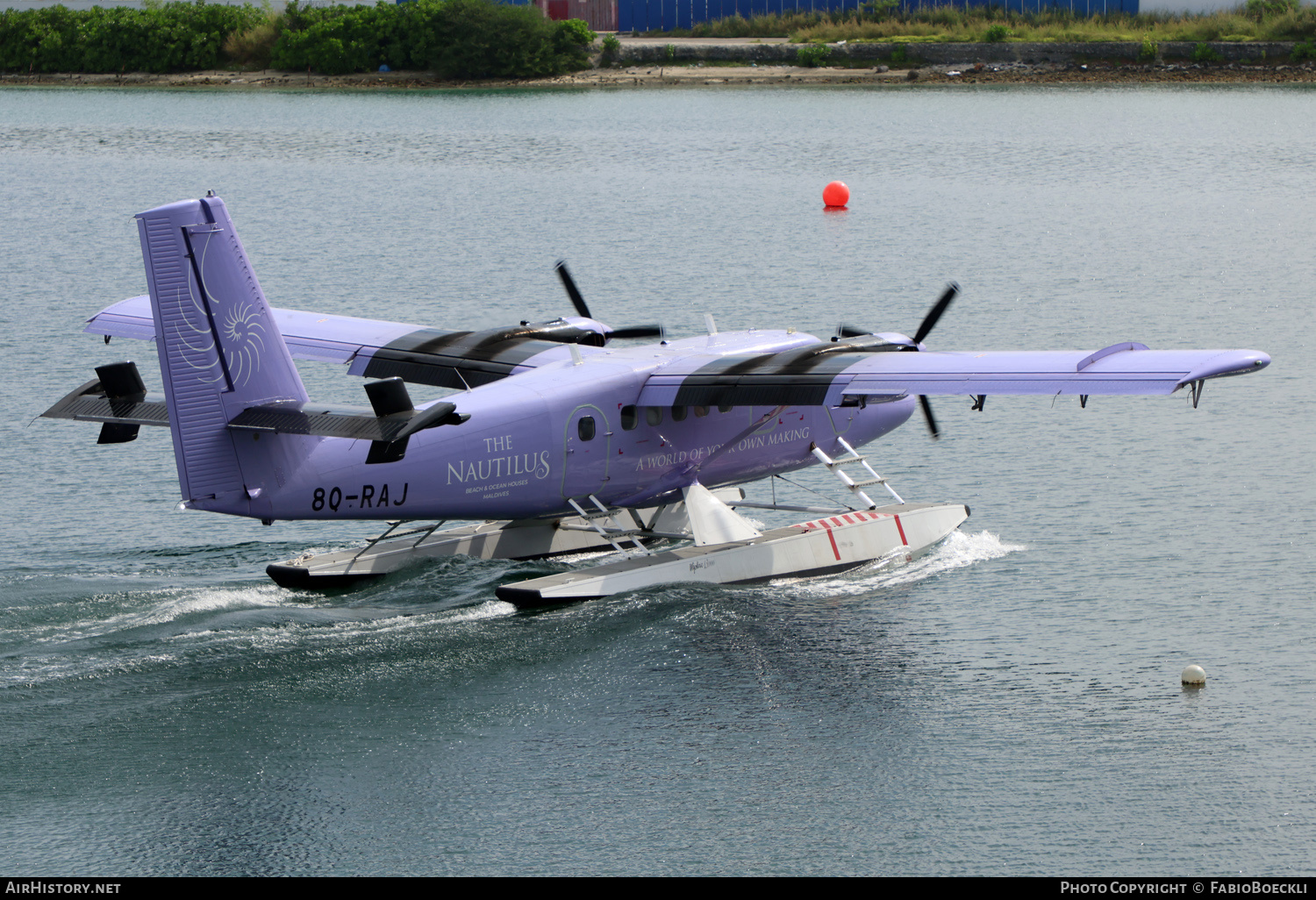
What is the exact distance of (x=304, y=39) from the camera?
99.9 m

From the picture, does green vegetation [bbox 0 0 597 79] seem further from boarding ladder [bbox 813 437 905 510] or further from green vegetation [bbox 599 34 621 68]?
boarding ladder [bbox 813 437 905 510]

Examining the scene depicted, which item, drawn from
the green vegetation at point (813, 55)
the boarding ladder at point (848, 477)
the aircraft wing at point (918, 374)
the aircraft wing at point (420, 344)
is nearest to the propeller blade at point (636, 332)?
the aircraft wing at point (420, 344)

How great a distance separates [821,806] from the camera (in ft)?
43.9

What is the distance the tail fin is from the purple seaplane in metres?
0.02

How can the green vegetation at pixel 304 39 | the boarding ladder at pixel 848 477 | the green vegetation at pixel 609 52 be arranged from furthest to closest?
the green vegetation at pixel 609 52, the green vegetation at pixel 304 39, the boarding ladder at pixel 848 477

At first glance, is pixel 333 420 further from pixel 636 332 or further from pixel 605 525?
pixel 636 332

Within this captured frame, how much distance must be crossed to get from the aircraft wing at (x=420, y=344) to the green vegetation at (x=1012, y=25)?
8082 centimetres

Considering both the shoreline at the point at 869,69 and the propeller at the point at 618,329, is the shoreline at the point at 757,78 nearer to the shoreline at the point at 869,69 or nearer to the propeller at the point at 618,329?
the shoreline at the point at 869,69

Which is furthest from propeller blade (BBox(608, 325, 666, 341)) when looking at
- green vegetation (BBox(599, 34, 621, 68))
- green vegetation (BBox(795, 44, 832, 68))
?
green vegetation (BBox(599, 34, 621, 68))

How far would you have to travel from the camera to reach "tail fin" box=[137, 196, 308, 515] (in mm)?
15141

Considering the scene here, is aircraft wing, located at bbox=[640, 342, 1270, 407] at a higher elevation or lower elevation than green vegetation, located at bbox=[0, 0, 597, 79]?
lower

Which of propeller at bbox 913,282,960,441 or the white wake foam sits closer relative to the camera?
the white wake foam

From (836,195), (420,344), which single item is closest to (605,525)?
(420,344)

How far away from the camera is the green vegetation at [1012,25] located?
303 ft
